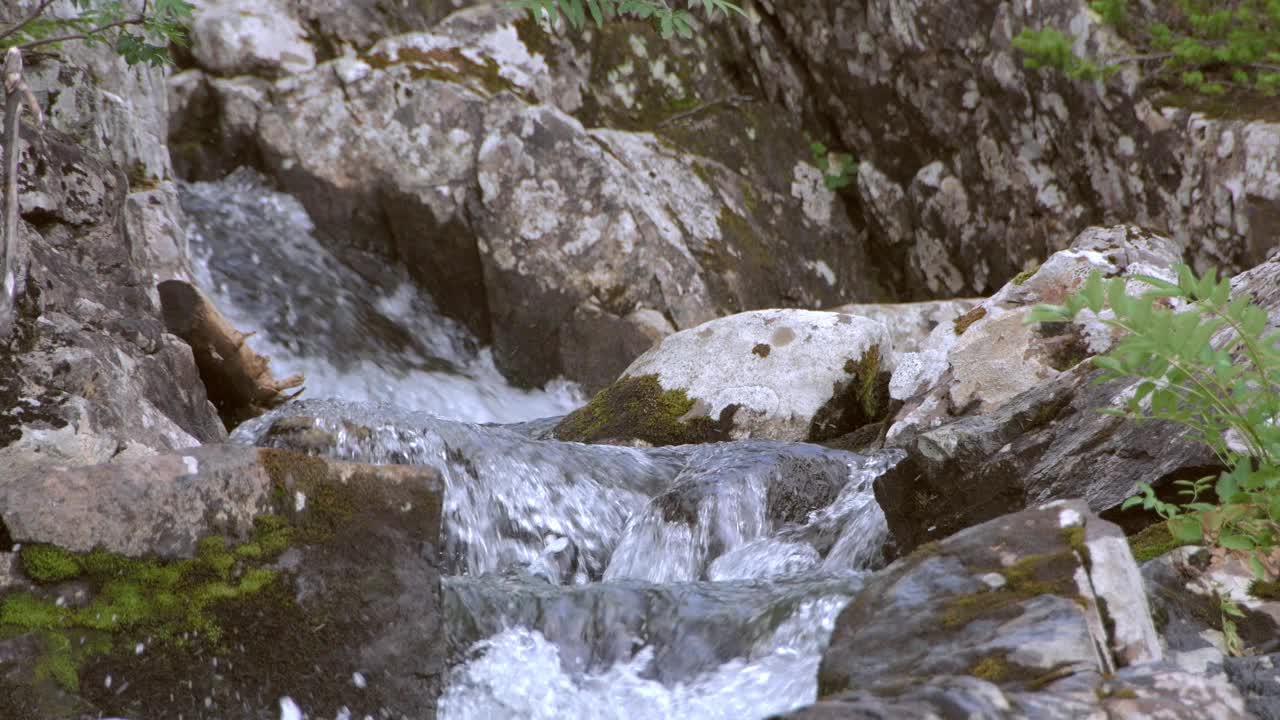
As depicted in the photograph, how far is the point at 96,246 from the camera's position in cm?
487

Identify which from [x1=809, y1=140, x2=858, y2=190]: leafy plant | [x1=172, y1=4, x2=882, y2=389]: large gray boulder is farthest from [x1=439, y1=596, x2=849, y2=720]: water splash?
[x1=809, y1=140, x2=858, y2=190]: leafy plant

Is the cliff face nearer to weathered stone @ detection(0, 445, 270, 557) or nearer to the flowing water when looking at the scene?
weathered stone @ detection(0, 445, 270, 557)

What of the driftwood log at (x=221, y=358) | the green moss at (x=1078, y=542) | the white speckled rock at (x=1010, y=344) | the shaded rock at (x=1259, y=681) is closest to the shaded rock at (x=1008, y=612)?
the green moss at (x=1078, y=542)

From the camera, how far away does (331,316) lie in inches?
380

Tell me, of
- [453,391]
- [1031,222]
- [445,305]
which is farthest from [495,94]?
[1031,222]

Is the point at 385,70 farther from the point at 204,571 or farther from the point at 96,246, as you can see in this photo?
the point at 204,571

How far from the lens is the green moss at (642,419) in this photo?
6.85 metres

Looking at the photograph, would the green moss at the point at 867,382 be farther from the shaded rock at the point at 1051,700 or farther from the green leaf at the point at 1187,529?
the shaded rock at the point at 1051,700

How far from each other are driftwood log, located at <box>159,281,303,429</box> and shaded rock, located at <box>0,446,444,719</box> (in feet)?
10.9

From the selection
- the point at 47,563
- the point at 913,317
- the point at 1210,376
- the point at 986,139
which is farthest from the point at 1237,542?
the point at 986,139

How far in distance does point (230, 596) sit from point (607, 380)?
7058mm

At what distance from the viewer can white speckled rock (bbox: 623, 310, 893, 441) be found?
22.6 ft

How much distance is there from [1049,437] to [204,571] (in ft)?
9.53

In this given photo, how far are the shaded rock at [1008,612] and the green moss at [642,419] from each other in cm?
403
